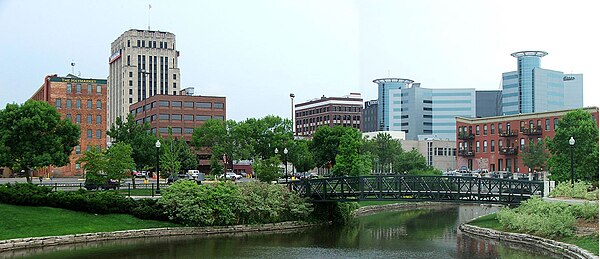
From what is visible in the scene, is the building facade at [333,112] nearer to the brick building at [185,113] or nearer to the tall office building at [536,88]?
the tall office building at [536,88]

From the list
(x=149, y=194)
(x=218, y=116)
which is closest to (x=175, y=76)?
(x=218, y=116)

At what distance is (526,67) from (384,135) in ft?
119

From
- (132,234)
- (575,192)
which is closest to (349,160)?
(575,192)

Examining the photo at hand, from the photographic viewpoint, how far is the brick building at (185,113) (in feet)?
326

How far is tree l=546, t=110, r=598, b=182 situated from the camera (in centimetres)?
4794

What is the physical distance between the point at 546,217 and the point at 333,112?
9918 centimetres

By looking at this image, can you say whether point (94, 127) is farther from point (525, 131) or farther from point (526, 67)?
point (526, 67)

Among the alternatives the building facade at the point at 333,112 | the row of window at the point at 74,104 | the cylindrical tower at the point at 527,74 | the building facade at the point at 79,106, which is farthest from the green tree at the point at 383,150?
the building facade at the point at 333,112

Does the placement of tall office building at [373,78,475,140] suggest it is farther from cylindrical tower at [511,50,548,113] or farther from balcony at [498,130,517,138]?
balcony at [498,130,517,138]

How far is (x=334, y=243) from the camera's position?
33656 millimetres

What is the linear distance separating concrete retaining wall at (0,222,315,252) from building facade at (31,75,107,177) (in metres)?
47.5

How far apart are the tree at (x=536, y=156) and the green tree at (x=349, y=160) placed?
14709mm

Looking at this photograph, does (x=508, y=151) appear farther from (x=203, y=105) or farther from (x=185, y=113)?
(x=185, y=113)

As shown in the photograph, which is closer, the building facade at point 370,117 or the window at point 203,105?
the window at point 203,105
